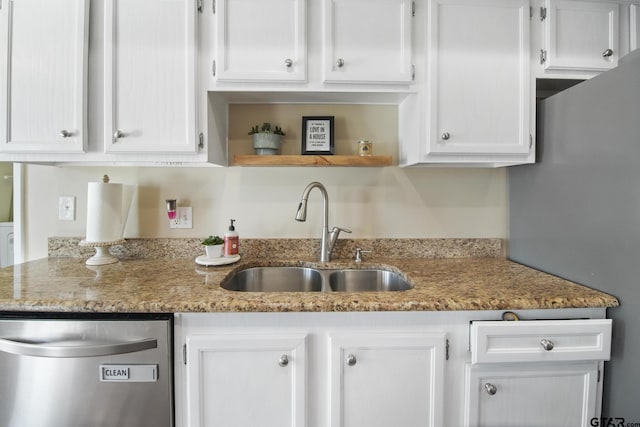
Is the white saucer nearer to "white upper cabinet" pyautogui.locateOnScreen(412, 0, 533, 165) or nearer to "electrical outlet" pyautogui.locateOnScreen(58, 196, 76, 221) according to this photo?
"electrical outlet" pyautogui.locateOnScreen(58, 196, 76, 221)

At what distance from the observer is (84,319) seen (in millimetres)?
976

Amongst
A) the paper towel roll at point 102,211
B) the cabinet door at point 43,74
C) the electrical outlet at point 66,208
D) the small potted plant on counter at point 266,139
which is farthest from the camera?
the electrical outlet at point 66,208

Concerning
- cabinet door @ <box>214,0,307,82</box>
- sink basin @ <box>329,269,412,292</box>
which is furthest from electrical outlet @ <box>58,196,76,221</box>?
sink basin @ <box>329,269,412,292</box>

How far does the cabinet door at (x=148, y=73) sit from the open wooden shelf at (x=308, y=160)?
28 centimetres

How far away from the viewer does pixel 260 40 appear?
1.29 m

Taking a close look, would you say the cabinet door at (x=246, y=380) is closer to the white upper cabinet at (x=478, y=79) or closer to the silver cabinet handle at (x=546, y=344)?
the silver cabinet handle at (x=546, y=344)

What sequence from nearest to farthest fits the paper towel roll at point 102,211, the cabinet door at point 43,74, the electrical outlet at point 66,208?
the cabinet door at point 43,74 < the paper towel roll at point 102,211 < the electrical outlet at point 66,208

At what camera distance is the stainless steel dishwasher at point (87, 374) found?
0.97m

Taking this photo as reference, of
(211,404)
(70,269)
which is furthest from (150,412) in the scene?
(70,269)

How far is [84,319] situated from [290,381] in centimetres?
69

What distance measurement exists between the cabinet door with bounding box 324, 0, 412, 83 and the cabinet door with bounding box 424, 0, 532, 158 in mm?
133

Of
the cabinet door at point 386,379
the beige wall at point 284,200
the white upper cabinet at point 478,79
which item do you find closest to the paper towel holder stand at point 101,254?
the beige wall at point 284,200

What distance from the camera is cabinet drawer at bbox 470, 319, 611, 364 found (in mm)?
975

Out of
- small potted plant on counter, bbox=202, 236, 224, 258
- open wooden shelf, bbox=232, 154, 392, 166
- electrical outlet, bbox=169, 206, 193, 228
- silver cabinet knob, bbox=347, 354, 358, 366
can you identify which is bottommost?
silver cabinet knob, bbox=347, 354, 358, 366
